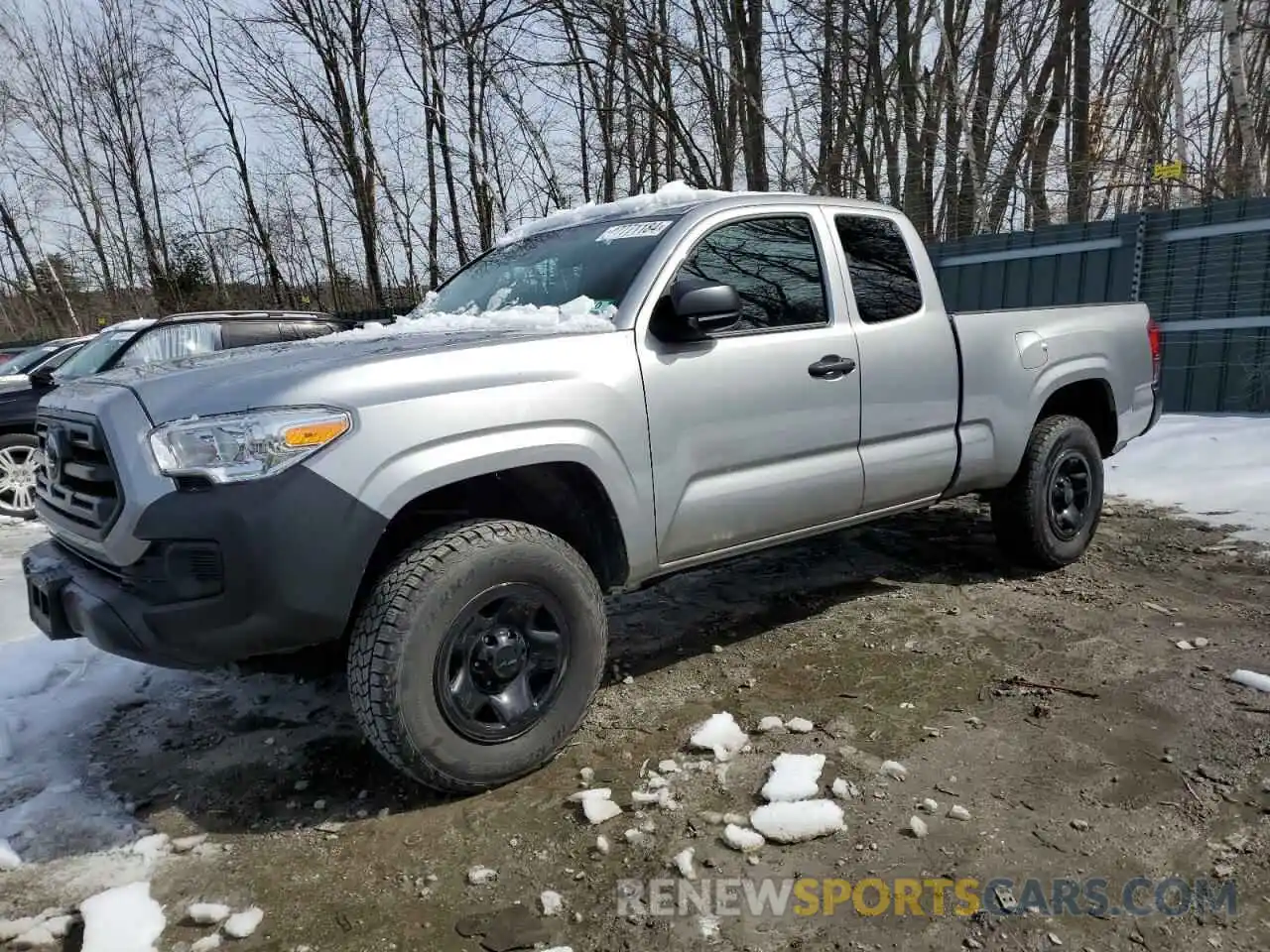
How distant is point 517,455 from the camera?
100 inches

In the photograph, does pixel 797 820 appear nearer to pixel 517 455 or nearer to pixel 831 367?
pixel 517 455

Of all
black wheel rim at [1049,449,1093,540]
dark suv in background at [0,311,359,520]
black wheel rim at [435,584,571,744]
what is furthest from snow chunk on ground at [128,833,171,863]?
dark suv in background at [0,311,359,520]

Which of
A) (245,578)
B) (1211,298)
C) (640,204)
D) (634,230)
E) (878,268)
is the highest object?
(640,204)

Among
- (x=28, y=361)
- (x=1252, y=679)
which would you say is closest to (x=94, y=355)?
(x=28, y=361)

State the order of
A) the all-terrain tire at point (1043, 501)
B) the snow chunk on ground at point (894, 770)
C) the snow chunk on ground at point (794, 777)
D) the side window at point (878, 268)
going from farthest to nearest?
the all-terrain tire at point (1043, 501), the side window at point (878, 268), the snow chunk on ground at point (894, 770), the snow chunk on ground at point (794, 777)

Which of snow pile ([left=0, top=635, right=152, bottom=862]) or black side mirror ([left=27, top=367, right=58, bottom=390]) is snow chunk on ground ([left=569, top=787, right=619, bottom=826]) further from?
black side mirror ([left=27, top=367, right=58, bottom=390])

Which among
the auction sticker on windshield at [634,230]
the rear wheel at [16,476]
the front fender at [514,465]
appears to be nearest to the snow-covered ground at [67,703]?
the front fender at [514,465]

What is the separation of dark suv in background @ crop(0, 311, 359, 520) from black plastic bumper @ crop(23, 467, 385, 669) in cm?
517

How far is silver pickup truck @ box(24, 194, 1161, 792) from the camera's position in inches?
87.7

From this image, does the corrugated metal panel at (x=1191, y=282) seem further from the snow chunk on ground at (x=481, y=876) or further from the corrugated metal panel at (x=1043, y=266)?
the snow chunk on ground at (x=481, y=876)

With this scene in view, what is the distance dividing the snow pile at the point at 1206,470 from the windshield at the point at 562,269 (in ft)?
13.9

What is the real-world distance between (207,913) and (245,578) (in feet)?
2.76

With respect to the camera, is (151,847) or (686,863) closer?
(686,863)

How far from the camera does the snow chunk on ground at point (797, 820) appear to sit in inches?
89.2
